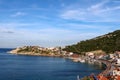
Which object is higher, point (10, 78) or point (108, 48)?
point (108, 48)

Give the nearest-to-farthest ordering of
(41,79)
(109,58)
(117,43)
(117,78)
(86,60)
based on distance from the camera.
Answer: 1. (117,78)
2. (41,79)
3. (109,58)
4. (86,60)
5. (117,43)

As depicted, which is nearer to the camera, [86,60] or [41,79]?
[41,79]

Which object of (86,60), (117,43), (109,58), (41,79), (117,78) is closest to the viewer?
(117,78)

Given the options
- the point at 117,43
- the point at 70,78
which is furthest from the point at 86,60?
the point at 70,78

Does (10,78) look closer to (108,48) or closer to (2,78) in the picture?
(2,78)

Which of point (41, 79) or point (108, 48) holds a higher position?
point (108, 48)

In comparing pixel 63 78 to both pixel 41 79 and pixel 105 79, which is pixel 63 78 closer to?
pixel 41 79

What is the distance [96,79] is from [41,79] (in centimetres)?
1927

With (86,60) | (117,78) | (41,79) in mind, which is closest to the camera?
(117,78)

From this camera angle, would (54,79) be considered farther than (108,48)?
No

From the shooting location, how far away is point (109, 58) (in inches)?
6432

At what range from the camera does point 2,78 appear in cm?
8862

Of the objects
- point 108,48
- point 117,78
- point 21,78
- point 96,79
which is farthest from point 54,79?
point 108,48

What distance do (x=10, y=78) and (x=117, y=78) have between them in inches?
1406
